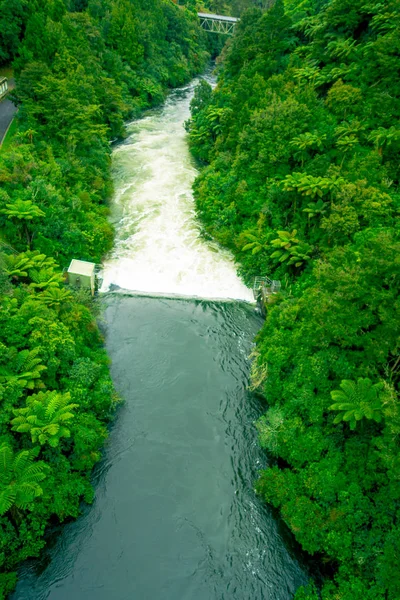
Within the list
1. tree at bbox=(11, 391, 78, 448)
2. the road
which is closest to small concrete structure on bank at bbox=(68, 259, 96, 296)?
tree at bbox=(11, 391, 78, 448)

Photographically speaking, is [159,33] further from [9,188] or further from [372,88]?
[9,188]

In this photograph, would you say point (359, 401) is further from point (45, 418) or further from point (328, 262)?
point (45, 418)

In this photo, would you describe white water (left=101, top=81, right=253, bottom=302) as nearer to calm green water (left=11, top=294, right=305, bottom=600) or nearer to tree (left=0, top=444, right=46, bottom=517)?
calm green water (left=11, top=294, right=305, bottom=600)

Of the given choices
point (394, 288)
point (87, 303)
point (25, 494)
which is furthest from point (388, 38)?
point (25, 494)

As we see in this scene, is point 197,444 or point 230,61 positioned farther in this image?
point 230,61

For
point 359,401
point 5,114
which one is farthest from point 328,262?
point 5,114

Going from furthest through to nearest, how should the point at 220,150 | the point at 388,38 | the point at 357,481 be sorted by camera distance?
the point at 220,150 < the point at 388,38 < the point at 357,481
